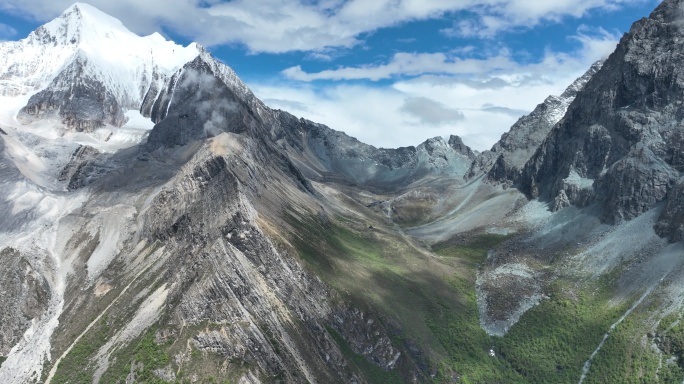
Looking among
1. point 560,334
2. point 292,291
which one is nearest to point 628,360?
point 560,334

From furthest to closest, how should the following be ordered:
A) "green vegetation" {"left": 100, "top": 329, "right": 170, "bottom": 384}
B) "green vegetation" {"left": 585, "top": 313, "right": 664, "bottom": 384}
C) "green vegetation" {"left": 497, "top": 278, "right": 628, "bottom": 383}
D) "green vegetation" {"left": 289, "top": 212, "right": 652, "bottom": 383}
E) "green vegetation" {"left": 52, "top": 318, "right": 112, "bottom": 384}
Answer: "green vegetation" {"left": 497, "top": 278, "right": 628, "bottom": 383} < "green vegetation" {"left": 289, "top": 212, "right": 652, "bottom": 383} < "green vegetation" {"left": 585, "top": 313, "right": 664, "bottom": 384} < "green vegetation" {"left": 52, "top": 318, "right": 112, "bottom": 384} < "green vegetation" {"left": 100, "top": 329, "right": 170, "bottom": 384}

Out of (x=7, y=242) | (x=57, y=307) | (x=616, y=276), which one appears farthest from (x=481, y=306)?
(x=7, y=242)

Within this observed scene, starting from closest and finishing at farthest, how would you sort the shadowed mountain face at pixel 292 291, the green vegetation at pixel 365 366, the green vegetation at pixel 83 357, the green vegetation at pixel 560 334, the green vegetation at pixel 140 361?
A: the green vegetation at pixel 140 361 < the shadowed mountain face at pixel 292 291 < the green vegetation at pixel 83 357 < the green vegetation at pixel 365 366 < the green vegetation at pixel 560 334

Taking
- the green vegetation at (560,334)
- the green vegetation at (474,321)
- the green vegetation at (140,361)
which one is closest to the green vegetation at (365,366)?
the green vegetation at (474,321)

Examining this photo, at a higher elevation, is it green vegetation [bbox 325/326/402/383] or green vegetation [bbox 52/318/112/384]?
green vegetation [bbox 325/326/402/383]

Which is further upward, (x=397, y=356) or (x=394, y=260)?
(x=394, y=260)

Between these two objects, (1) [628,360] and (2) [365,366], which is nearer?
(2) [365,366]

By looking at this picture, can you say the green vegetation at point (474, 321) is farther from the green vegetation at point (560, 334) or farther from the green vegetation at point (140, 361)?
the green vegetation at point (140, 361)

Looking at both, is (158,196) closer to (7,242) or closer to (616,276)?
(7,242)

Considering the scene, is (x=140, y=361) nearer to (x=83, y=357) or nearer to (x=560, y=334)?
(x=83, y=357)

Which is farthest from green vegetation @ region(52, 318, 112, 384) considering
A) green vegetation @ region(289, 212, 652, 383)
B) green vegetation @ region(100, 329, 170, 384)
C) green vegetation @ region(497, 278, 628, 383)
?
green vegetation @ region(497, 278, 628, 383)

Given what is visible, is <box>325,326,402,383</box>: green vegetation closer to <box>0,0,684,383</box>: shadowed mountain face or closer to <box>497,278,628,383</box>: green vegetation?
<box>0,0,684,383</box>: shadowed mountain face
